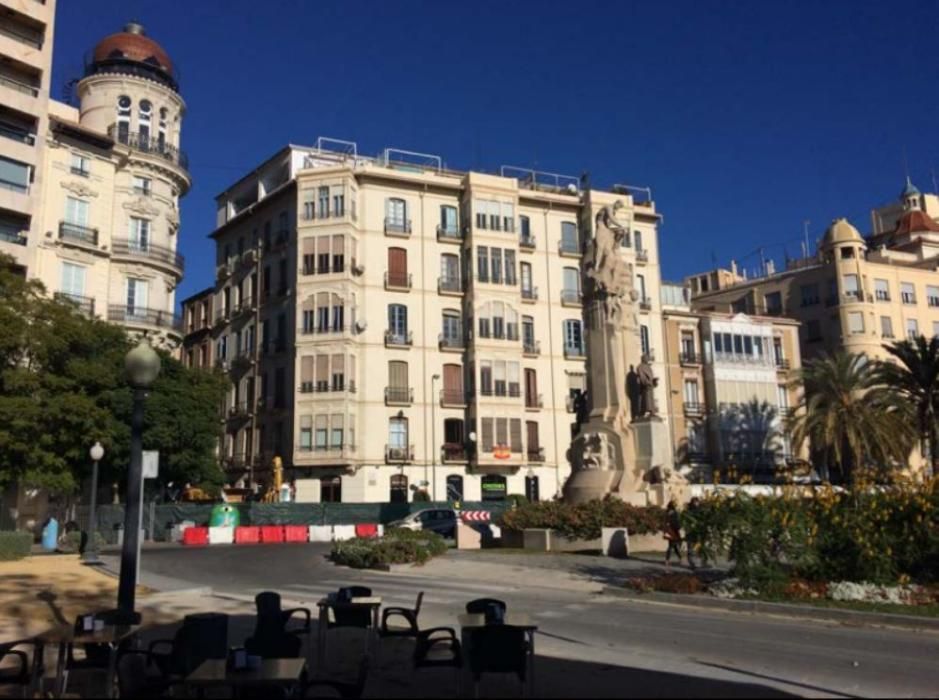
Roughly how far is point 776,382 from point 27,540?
5084cm

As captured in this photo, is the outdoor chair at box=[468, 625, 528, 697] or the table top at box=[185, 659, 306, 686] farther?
the outdoor chair at box=[468, 625, 528, 697]

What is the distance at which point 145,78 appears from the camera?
51062 mm

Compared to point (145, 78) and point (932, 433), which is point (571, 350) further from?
point (145, 78)

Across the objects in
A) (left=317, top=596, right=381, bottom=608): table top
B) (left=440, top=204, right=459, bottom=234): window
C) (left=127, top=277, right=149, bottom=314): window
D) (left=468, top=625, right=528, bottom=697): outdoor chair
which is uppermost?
(left=440, top=204, right=459, bottom=234): window

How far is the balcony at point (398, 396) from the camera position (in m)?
50.9

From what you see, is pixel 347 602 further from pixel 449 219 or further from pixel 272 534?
pixel 449 219

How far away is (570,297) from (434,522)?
26.4m

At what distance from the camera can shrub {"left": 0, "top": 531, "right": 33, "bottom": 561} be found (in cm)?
2392

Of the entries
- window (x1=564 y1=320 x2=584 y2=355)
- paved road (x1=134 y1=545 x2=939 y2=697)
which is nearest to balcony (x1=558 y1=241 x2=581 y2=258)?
window (x1=564 y1=320 x2=584 y2=355)

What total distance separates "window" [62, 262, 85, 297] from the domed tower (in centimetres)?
159

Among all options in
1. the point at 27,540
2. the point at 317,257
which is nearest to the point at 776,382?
the point at 317,257

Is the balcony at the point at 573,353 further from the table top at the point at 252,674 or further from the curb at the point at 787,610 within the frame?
the table top at the point at 252,674

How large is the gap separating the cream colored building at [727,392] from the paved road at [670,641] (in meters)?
40.9

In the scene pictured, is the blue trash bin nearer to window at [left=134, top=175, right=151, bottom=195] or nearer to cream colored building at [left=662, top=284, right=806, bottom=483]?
window at [left=134, top=175, right=151, bottom=195]
